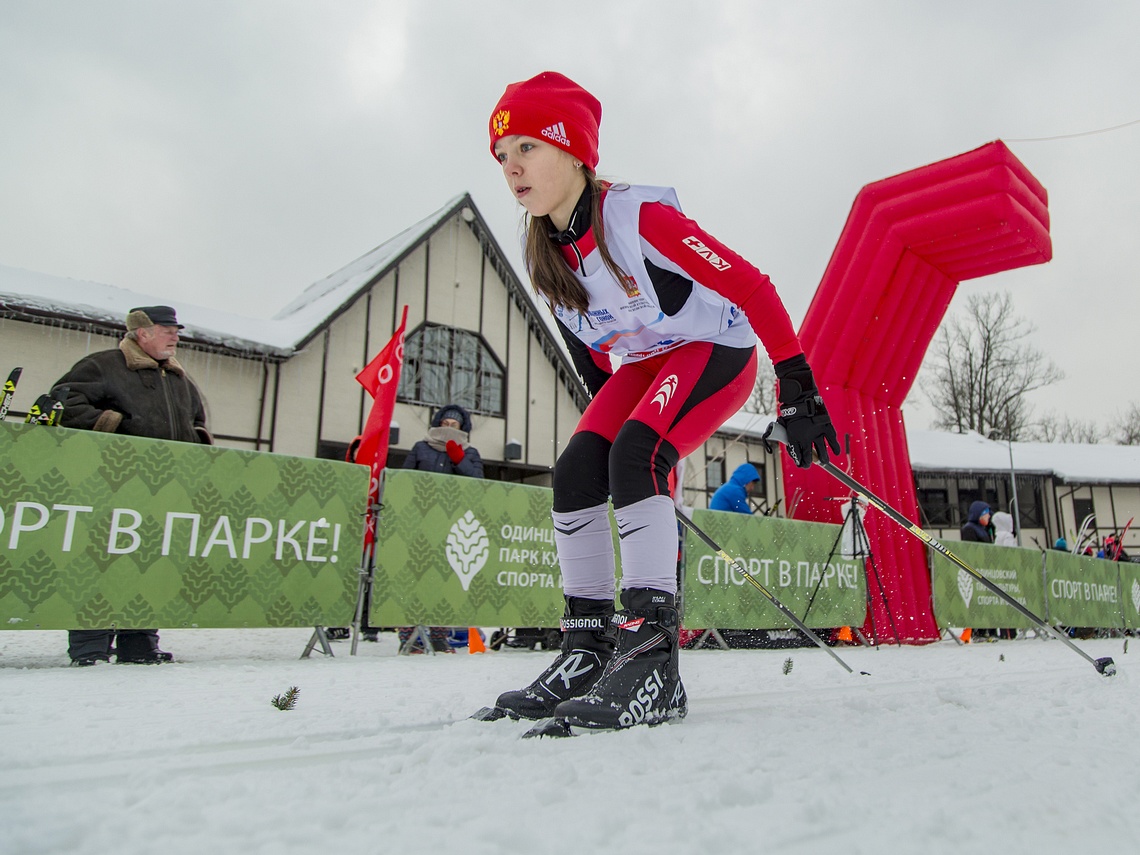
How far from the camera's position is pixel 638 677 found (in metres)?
1.87

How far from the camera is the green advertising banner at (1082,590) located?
10.4 metres

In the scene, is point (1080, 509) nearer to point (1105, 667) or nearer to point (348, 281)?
point (348, 281)

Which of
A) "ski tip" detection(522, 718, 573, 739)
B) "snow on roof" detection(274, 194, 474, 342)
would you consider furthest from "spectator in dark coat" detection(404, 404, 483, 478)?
"snow on roof" detection(274, 194, 474, 342)

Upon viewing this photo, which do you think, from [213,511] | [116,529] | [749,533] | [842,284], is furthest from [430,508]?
[842,284]

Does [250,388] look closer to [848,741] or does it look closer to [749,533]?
[749,533]

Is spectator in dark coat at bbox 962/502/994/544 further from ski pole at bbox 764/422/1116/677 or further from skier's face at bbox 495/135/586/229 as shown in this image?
skier's face at bbox 495/135/586/229

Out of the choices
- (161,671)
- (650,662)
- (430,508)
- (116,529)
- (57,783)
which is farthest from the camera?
(430,508)

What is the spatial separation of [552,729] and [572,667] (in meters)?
0.49

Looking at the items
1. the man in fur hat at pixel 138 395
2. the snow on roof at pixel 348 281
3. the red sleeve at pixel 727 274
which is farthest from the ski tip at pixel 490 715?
the snow on roof at pixel 348 281

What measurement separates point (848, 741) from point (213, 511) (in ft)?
12.2

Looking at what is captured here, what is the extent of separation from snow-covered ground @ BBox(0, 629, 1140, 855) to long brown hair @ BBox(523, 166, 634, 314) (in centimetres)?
124

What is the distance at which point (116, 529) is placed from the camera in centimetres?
397

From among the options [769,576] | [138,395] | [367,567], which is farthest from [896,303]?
[138,395]

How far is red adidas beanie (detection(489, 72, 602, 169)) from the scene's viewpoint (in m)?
2.27
